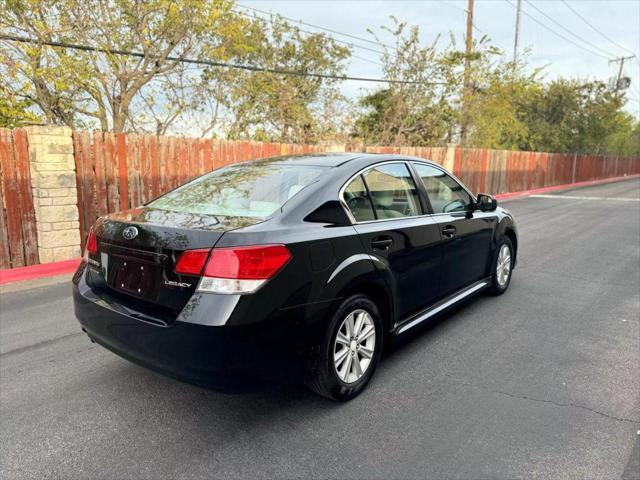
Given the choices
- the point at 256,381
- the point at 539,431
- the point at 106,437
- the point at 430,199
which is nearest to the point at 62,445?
the point at 106,437

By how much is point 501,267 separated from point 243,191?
333 centimetres

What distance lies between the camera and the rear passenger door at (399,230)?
322 centimetres

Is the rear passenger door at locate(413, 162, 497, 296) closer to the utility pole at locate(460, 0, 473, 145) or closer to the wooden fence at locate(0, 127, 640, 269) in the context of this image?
the wooden fence at locate(0, 127, 640, 269)

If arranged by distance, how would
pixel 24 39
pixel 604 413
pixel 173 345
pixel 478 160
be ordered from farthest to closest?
pixel 478 160, pixel 24 39, pixel 604 413, pixel 173 345

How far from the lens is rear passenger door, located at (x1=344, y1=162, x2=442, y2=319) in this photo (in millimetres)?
3219

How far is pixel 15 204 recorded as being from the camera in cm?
668

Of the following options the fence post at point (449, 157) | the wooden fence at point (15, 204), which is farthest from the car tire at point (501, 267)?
the fence post at point (449, 157)

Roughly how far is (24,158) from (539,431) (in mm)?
7128

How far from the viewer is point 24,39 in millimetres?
9172

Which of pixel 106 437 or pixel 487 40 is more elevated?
pixel 487 40

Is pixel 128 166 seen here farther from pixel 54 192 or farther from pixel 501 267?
pixel 501 267

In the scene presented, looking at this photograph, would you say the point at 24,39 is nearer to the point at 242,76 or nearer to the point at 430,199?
the point at 242,76

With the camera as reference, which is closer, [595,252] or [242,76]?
[595,252]

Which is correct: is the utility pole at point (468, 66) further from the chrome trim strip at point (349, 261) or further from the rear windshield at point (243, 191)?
the chrome trim strip at point (349, 261)
